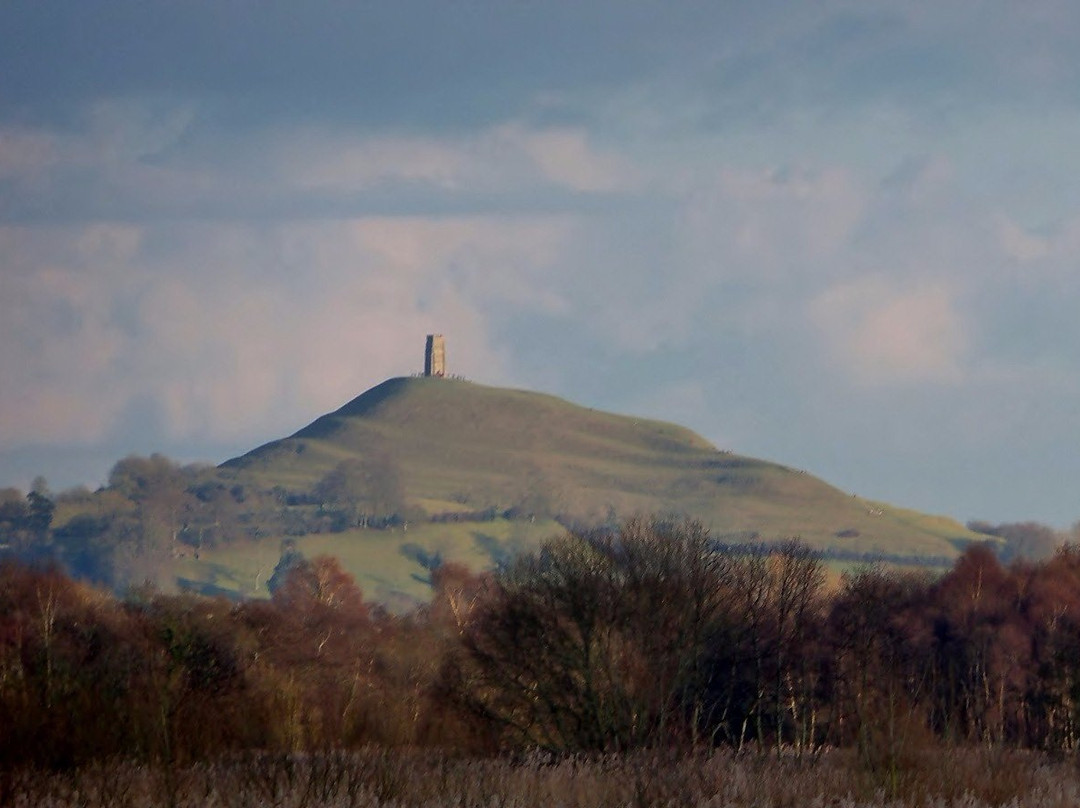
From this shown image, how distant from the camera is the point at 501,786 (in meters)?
24.3

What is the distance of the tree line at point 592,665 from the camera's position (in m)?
28.8

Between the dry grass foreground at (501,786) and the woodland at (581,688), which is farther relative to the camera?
the woodland at (581,688)

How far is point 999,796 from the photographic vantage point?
2561 cm

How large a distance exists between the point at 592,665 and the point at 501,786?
95.7 ft

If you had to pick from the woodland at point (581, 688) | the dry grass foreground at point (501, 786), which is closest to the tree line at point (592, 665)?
the woodland at point (581, 688)

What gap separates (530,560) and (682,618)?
930 cm

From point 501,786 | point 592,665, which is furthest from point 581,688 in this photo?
point 501,786

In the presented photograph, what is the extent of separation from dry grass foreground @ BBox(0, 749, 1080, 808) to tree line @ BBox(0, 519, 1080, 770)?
1020 mm

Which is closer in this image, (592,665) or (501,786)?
(501,786)

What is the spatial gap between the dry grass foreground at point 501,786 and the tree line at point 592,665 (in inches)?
40.2

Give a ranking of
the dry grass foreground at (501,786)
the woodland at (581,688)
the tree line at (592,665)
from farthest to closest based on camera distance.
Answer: the tree line at (592,665), the woodland at (581,688), the dry grass foreground at (501,786)

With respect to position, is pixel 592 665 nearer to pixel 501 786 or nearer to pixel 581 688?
pixel 581 688

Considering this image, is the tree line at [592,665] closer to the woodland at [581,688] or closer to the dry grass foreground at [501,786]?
the woodland at [581,688]

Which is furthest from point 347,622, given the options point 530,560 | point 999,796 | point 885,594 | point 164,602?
point 999,796
